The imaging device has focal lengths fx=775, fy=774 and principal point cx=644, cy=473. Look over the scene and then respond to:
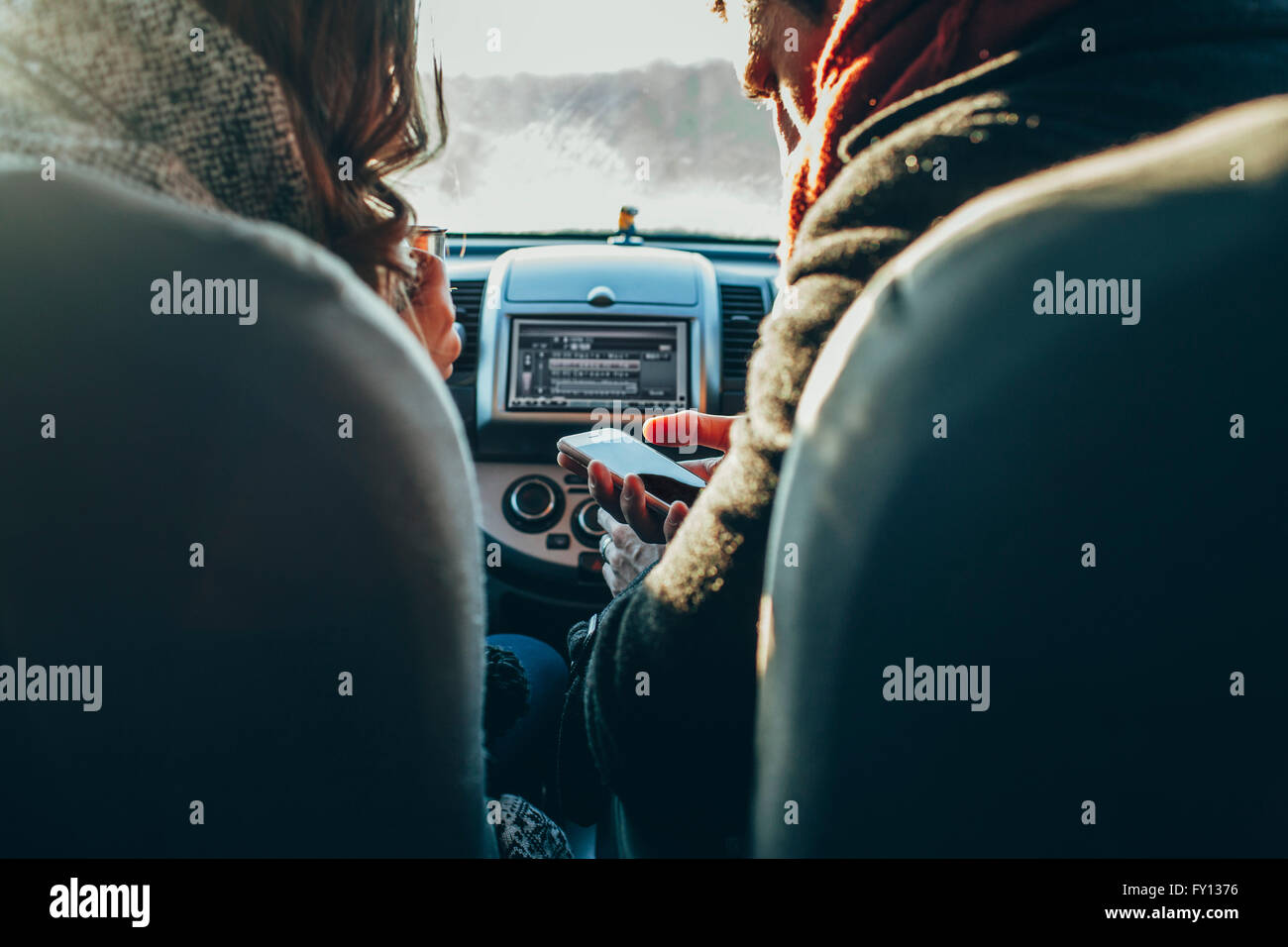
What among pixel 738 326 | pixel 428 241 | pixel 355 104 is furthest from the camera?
pixel 738 326

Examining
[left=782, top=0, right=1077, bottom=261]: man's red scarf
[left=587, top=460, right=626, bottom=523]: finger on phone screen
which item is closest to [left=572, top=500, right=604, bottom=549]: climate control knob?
[left=587, top=460, right=626, bottom=523]: finger on phone screen

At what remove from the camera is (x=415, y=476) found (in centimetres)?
65

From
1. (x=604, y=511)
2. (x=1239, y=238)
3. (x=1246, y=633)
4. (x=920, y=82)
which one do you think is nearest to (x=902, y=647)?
(x=1246, y=633)

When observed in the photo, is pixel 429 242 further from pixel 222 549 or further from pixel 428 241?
pixel 222 549

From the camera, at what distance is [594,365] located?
222cm

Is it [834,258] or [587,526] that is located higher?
[834,258]

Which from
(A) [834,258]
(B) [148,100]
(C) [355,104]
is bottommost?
(A) [834,258]

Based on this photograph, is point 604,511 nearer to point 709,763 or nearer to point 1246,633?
point 709,763

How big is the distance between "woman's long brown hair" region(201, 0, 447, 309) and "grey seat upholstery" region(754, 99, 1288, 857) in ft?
1.73

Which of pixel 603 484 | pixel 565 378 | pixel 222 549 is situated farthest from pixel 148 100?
pixel 565 378

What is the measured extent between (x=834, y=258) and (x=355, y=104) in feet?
1.80

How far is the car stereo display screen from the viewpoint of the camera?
2188mm

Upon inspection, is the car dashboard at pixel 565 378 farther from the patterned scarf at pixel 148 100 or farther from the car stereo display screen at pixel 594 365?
the patterned scarf at pixel 148 100

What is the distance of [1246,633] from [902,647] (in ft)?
0.90
